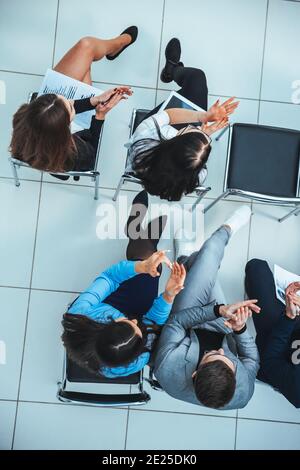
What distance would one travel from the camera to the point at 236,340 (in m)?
2.26

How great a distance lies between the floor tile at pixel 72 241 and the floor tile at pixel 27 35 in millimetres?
797

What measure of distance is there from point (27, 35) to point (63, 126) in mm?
1267

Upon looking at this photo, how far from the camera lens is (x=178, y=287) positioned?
2.12m

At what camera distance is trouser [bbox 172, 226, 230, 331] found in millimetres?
2406

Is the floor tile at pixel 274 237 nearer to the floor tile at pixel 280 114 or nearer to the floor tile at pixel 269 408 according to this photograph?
the floor tile at pixel 280 114

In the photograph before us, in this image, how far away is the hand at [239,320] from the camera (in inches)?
85.0

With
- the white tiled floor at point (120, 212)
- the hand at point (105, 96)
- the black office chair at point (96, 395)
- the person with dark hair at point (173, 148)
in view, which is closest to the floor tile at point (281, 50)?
the white tiled floor at point (120, 212)

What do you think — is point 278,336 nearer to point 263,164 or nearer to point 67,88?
point 263,164

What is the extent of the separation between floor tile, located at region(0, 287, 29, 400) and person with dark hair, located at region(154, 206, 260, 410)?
37.3 inches

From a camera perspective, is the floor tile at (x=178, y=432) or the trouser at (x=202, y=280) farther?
the floor tile at (x=178, y=432)

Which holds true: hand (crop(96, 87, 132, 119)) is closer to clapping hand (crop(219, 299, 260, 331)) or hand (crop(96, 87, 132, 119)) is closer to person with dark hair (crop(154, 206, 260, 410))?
person with dark hair (crop(154, 206, 260, 410))

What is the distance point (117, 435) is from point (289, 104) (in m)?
2.36

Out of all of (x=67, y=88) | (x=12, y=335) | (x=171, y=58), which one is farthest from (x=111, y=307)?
(x=171, y=58)

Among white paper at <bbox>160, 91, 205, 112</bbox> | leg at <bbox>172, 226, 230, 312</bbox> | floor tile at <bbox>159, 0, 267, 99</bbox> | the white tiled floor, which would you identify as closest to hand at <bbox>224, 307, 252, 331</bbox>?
leg at <bbox>172, 226, 230, 312</bbox>
